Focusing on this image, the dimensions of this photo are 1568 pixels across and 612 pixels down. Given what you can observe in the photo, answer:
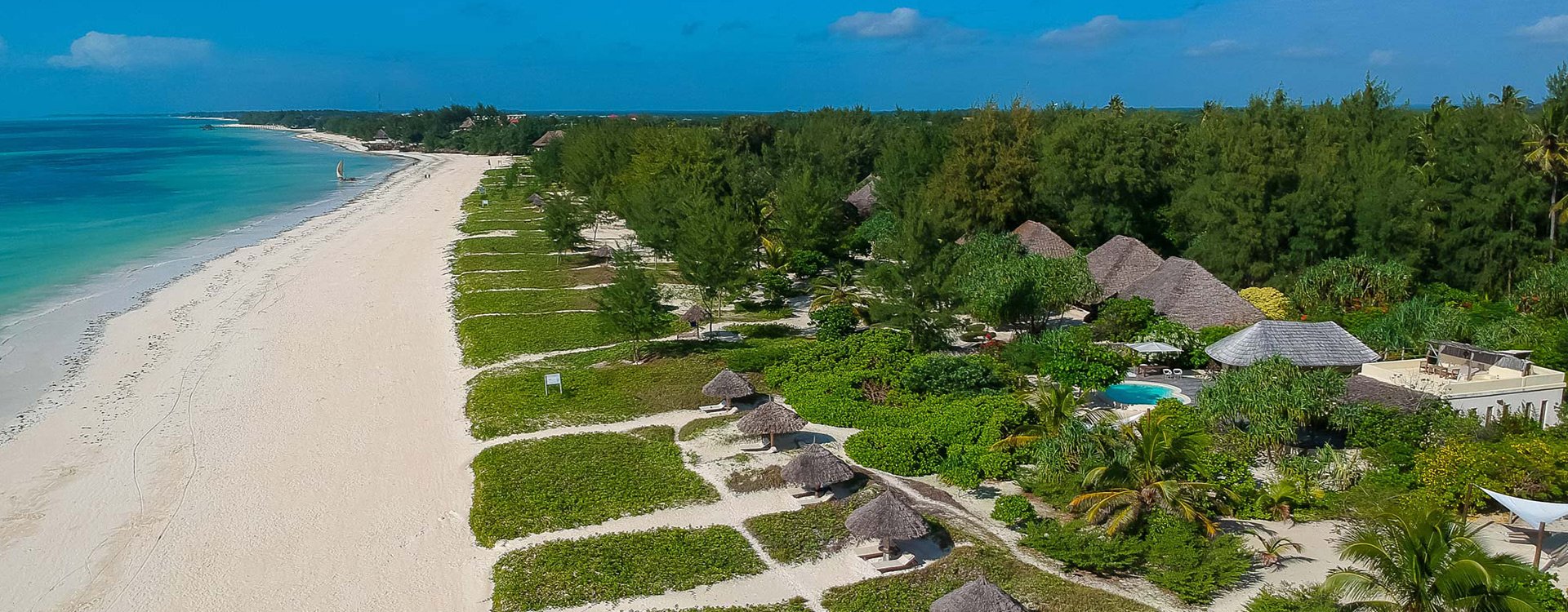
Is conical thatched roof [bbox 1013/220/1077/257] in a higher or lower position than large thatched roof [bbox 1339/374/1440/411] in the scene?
higher

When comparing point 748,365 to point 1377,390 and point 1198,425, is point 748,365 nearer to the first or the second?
point 1198,425

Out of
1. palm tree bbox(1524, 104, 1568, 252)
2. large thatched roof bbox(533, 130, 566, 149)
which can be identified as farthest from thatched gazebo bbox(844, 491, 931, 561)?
large thatched roof bbox(533, 130, 566, 149)

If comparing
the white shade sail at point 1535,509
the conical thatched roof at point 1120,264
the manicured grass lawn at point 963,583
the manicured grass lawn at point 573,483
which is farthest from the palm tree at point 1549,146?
the manicured grass lawn at point 573,483

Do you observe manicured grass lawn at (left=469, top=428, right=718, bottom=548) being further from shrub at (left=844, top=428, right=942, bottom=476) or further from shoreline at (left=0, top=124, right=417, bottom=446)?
shoreline at (left=0, top=124, right=417, bottom=446)

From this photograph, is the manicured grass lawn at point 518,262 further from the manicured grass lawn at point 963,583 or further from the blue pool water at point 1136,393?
the manicured grass lawn at point 963,583

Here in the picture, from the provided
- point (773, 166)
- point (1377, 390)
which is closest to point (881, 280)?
point (1377, 390)

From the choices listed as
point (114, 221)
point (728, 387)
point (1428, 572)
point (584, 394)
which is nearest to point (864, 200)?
point (584, 394)
